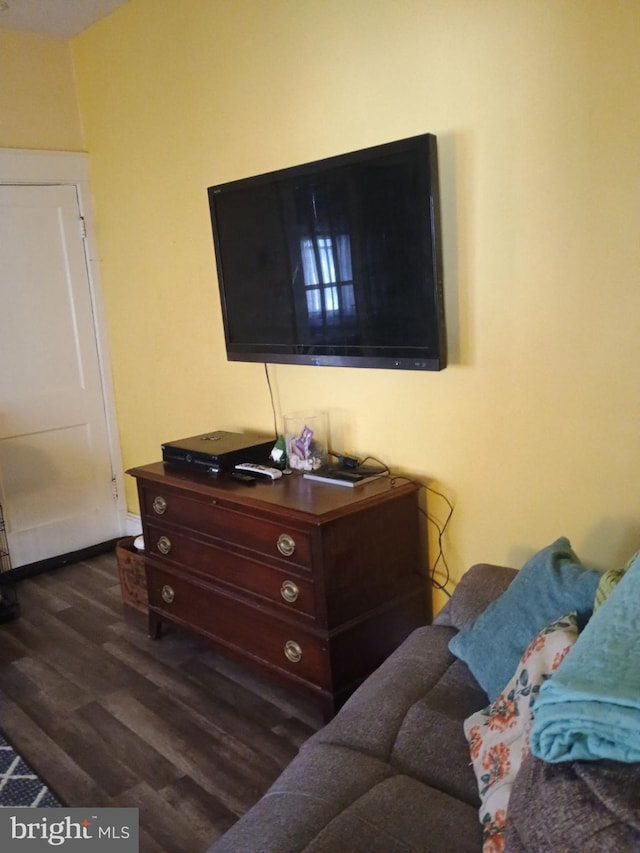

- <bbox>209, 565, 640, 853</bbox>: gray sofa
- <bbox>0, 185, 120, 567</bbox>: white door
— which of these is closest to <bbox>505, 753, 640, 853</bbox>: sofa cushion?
<bbox>209, 565, 640, 853</bbox>: gray sofa

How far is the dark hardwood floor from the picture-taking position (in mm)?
2158

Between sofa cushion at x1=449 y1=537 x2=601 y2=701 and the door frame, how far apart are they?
2816mm

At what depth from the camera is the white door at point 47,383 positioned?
12.6 ft

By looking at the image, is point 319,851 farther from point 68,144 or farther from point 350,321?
point 68,144

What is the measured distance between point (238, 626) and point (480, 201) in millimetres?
1679

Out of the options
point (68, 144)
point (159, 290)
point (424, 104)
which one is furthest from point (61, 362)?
point (424, 104)

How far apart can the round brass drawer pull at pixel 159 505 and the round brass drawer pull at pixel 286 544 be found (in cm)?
69

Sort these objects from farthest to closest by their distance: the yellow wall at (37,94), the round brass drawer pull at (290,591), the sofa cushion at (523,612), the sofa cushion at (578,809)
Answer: the yellow wall at (37,94) → the round brass drawer pull at (290,591) → the sofa cushion at (523,612) → the sofa cushion at (578,809)

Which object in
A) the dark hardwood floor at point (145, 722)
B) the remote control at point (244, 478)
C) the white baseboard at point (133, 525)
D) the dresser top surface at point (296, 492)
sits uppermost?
the remote control at point (244, 478)

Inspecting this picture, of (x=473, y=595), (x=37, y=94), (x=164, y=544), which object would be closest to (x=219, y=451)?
(x=164, y=544)

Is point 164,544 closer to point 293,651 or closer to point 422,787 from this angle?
point 293,651

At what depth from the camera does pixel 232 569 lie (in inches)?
106

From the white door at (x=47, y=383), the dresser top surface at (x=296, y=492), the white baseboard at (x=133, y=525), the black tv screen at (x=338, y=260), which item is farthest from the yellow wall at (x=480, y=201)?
the white baseboard at (x=133, y=525)

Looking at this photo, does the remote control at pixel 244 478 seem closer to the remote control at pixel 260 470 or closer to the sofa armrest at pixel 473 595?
the remote control at pixel 260 470
